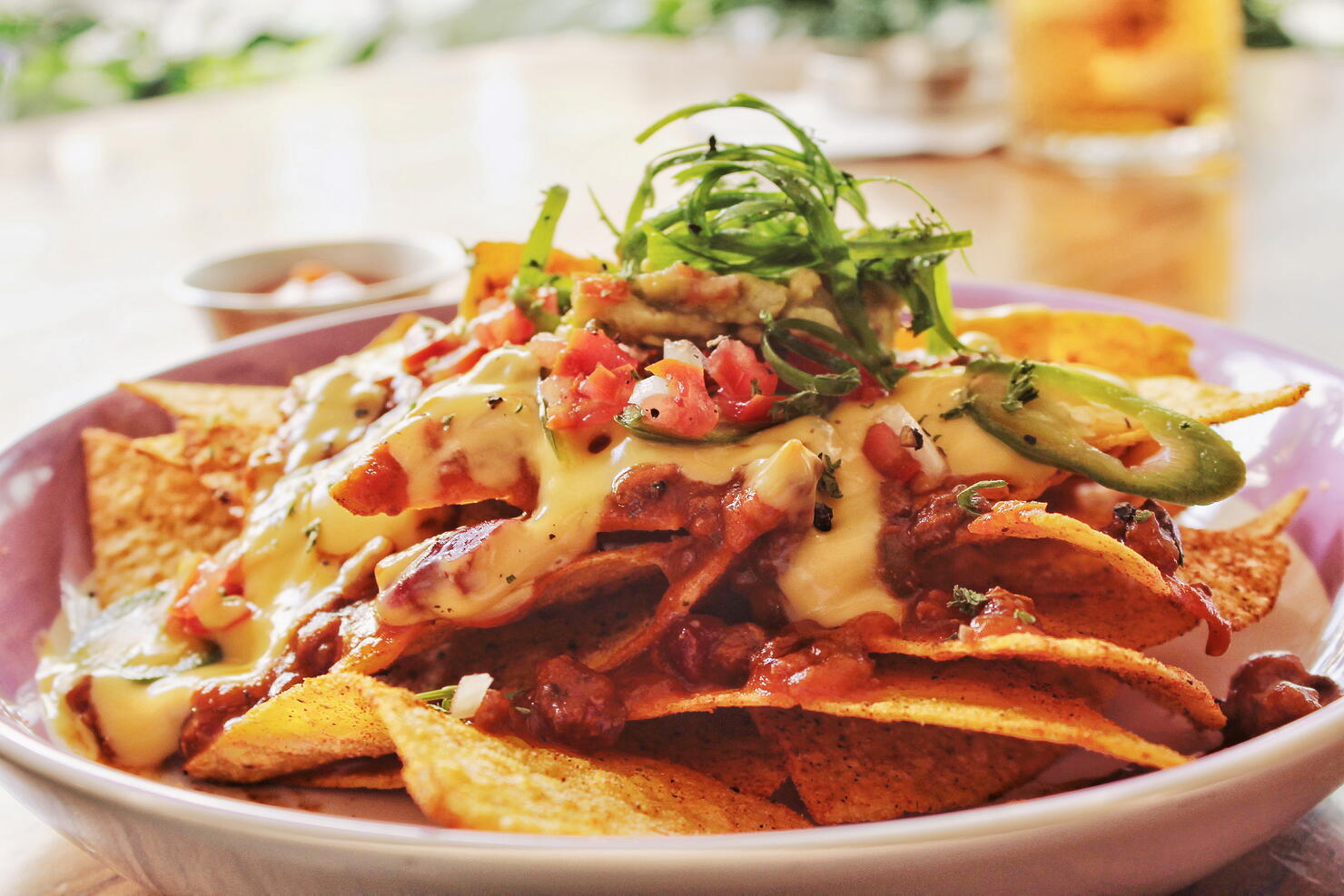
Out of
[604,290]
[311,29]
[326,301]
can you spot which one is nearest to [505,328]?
[604,290]

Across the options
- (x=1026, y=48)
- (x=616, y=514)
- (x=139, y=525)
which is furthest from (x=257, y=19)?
(x=616, y=514)

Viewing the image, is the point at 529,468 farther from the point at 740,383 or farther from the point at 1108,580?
the point at 1108,580

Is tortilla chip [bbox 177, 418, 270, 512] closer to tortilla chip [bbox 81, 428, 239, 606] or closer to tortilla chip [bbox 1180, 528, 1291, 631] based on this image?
tortilla chip [bbox 81, 428, 239, 606]

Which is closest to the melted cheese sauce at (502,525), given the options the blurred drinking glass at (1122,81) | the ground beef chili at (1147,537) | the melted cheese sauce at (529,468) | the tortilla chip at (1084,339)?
the melted cheese sauce at (529,468)

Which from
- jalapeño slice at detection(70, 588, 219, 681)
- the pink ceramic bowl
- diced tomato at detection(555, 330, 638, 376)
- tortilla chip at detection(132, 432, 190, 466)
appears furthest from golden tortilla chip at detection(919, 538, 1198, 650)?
tortilla chip at detection(132, 432, 190, 466)

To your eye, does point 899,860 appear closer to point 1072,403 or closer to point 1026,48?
point 1072,403
